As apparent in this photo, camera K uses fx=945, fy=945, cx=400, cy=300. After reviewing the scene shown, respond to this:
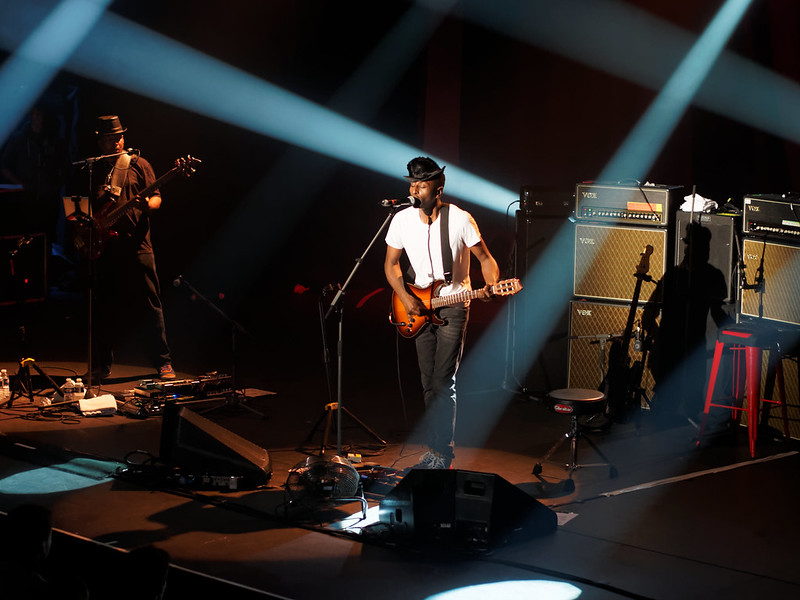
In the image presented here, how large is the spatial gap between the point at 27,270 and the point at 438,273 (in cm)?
715

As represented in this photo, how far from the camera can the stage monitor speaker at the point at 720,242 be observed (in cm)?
654

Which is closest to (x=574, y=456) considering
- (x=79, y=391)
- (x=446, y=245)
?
(x=446, y=245)

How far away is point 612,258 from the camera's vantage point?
278 inches

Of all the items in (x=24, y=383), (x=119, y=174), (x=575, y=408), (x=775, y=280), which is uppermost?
(x=119, y=174)

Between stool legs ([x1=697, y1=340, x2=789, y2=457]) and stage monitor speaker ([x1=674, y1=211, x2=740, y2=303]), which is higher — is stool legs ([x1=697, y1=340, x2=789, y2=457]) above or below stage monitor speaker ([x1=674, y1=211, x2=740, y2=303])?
below

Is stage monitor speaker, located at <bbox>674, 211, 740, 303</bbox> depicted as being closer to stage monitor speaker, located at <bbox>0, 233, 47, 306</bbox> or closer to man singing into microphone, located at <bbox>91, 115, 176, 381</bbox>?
man singing into microphone, located at <bbox>91, 115, 176, 381</bbox>

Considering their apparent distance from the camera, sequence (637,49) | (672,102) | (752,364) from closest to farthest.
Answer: (752,364) < (672,102) < (637,49)

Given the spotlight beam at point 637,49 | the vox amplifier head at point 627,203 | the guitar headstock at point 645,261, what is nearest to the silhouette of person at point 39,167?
the spotlight beam at point 637,49

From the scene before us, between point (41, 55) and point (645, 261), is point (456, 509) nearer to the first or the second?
point (645, 261)

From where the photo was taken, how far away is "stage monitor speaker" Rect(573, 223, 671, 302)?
683cm

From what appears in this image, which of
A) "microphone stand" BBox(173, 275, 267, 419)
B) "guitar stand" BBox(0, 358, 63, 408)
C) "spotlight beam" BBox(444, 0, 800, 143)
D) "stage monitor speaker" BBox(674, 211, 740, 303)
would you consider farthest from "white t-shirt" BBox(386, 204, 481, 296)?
"spotlight beam" BBox(444, 0, 800, 143)

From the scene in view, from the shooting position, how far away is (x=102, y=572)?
3957 mm

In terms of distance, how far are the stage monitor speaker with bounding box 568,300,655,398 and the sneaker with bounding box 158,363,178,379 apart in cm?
315

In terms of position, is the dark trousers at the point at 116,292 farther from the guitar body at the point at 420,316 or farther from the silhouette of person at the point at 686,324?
the silhouette of person at the point at 686,324
